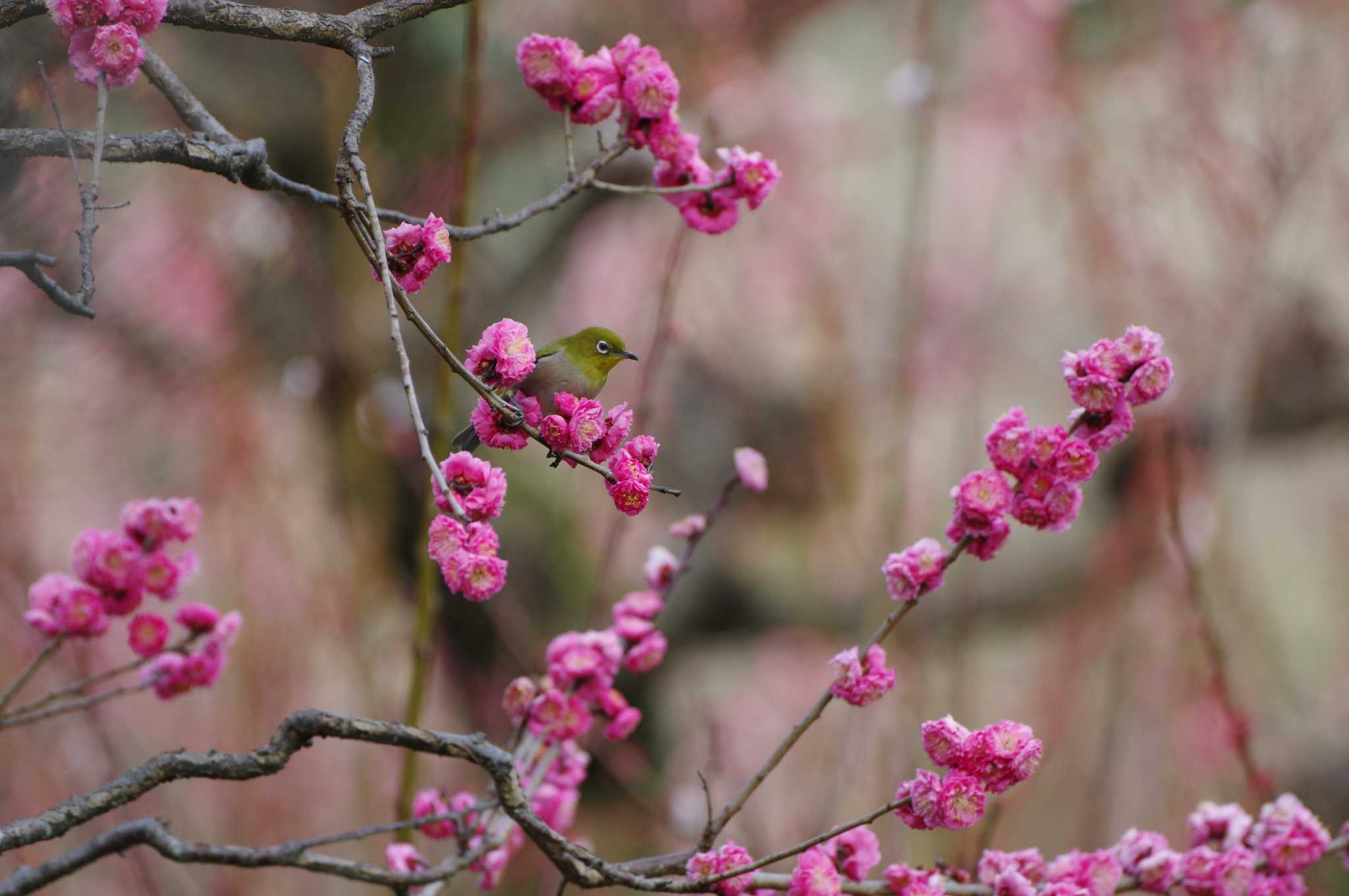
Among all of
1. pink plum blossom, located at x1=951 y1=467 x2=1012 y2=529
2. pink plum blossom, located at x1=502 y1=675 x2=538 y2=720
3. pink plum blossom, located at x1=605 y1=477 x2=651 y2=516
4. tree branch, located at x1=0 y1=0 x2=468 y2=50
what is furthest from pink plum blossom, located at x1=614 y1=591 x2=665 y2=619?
tree branch, located at x1=0 y1=0 x2=468 y2=50

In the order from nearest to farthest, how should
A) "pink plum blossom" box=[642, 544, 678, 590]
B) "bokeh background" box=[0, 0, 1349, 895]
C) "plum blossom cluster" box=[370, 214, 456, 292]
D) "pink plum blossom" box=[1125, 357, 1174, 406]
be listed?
"plum blossom cluster" box=[370, 214, 456, 292], "pink plum blossom" box=[1125, 357, 1174, 406], "pink plum blossom" box=[642, 544, 678, 590], "bokeh background" box=[0, 0, 1349, 895]

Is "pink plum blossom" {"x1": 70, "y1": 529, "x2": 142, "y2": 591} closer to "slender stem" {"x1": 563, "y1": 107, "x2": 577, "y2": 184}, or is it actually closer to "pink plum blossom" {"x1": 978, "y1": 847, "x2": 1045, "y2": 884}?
"slender stem" {"x1": 563, "y1": 107, "x2": 577, "y2": 184}

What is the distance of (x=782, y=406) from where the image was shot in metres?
3.80

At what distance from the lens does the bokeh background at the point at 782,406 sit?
220 centimetres

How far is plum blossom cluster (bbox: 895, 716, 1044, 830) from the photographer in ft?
2.35

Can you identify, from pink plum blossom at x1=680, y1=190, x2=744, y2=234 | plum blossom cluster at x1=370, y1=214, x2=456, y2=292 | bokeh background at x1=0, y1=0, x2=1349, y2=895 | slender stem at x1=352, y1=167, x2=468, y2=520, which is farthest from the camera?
bokeh background at x1=0, y1=0, x2=1349, y2=895

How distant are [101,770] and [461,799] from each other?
1718 mm

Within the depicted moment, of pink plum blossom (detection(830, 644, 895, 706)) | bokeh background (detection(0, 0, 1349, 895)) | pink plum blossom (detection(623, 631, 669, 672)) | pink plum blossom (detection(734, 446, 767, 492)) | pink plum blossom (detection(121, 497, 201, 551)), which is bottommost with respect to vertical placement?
pink plum blossom (detection(830, 644, 895, 706))

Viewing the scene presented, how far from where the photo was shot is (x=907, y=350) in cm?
188

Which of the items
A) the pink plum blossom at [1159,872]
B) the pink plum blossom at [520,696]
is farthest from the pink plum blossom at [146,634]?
the pink plum blossom at [1159,872]

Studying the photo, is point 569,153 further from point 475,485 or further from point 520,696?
point 520,696

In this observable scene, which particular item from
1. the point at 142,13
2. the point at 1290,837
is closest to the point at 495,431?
the point at 142,13

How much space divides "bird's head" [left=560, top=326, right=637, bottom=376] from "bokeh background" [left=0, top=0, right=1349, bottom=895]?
247mm

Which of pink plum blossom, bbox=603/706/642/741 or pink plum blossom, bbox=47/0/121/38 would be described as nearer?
pink plum blossom, bbox=47/0/121/38
